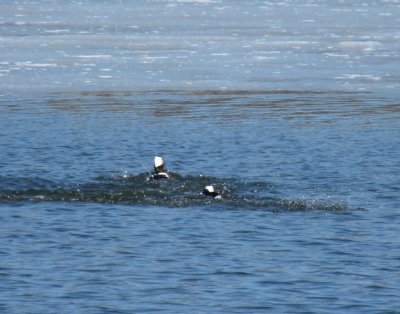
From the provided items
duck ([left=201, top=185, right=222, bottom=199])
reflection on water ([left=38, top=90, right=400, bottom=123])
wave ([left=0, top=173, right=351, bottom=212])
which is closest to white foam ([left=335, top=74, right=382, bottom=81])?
reflection on water ([left=38, top=90, right=400, bottom=123])

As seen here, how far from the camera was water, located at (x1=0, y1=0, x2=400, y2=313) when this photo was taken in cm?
1418

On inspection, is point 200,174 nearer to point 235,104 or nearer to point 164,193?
point 164,193

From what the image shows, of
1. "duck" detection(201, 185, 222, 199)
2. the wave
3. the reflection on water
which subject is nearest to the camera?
the wave

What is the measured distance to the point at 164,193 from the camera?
19891 mm

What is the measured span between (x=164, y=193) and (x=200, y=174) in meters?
2.08

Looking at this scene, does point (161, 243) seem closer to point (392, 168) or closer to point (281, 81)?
point (392, 168)

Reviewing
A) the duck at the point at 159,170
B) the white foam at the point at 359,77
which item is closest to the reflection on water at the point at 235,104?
the white foam at the point at 359,77

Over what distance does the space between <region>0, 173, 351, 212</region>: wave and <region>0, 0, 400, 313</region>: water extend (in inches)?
2.1

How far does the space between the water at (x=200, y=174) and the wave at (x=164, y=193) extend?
0.05 meters

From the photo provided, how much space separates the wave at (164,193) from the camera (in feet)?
62.7

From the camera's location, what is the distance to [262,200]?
19438 millimetres

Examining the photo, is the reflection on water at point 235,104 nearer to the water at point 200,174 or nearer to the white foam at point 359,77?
the water at point 200,174

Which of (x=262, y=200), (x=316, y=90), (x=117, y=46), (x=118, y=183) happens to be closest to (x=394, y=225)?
(x=262, y=200)

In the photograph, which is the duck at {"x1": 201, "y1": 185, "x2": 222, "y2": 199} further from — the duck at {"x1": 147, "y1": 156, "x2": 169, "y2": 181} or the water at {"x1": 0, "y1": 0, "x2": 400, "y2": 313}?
the duck at {"x1": 147, "y1": 156, "x2": 169, "y2": 181}
